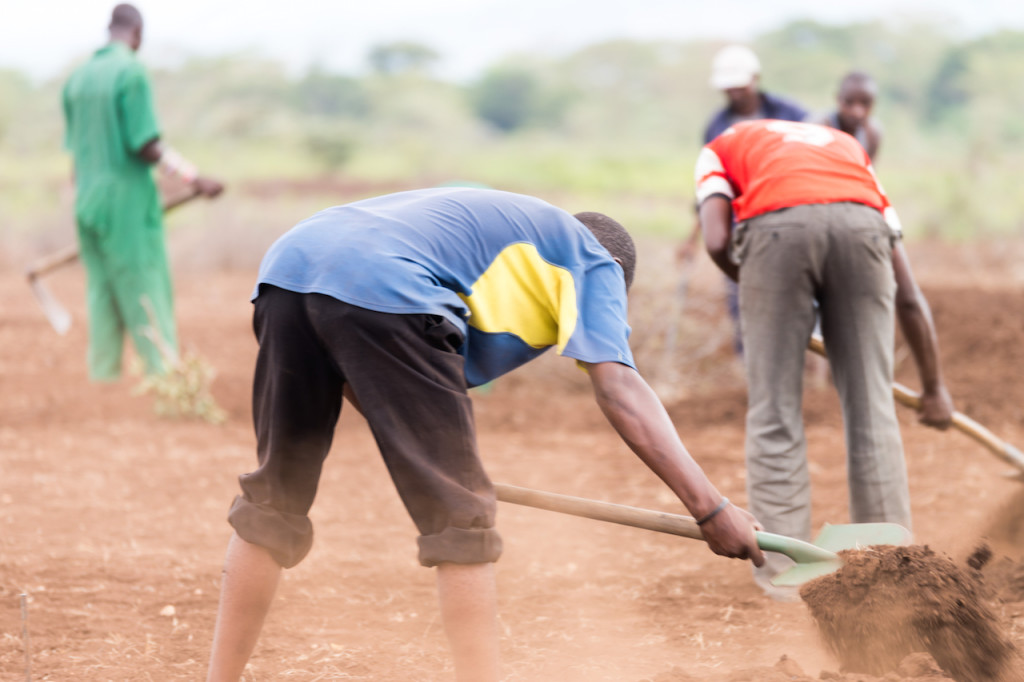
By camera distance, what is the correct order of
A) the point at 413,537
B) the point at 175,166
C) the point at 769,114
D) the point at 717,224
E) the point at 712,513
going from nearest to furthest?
the point at 712,513 → the point at 717,224 → the point at 413,537 → the point at 175,166 → the point at 769,114

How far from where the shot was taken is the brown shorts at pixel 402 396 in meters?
2.22

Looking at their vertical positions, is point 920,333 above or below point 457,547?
below

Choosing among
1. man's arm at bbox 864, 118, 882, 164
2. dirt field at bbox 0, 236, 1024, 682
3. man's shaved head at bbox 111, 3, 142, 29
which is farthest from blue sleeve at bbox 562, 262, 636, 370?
man's shaved head at bbox 111, 3, 142, 29

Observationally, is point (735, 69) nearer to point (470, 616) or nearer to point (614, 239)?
point (614, 239)

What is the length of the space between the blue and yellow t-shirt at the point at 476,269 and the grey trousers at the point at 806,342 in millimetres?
1199

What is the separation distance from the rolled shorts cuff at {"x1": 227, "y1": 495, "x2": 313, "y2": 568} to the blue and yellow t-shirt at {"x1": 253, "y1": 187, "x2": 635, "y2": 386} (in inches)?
18.6

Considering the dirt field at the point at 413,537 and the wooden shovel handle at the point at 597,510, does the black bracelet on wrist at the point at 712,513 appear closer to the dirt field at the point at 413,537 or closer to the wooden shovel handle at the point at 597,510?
the wooden shovel handle at the point at 597,510

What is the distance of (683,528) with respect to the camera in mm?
2508

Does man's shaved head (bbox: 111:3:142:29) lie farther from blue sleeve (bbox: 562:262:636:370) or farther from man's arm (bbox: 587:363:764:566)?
man's arm (bbox: 587:363:764:566)

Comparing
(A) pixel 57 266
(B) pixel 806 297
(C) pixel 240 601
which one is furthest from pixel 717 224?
(A) pixel 57 266

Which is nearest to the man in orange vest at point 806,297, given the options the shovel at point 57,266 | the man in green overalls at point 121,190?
the man in green overalls at point 121,190

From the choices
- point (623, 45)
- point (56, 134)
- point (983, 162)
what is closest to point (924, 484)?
point (983, 162)

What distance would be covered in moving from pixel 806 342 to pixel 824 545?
Result: 81 centimetres

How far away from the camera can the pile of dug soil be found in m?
2.63
